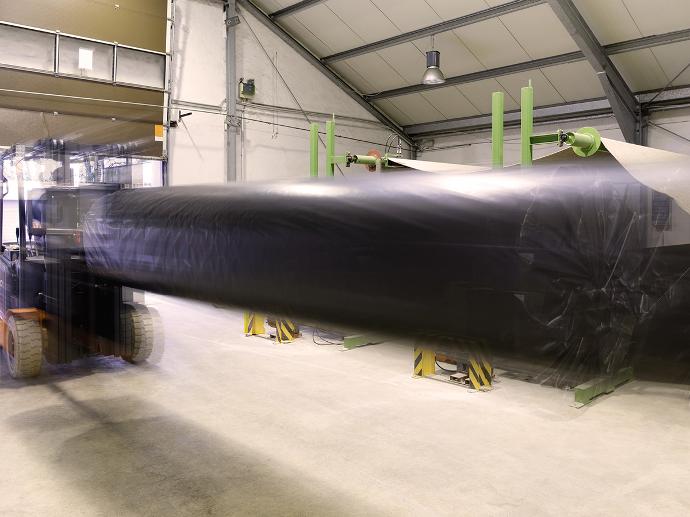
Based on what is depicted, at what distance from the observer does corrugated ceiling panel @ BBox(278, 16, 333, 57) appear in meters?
10.6

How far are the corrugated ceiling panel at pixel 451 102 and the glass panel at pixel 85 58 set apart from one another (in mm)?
6263

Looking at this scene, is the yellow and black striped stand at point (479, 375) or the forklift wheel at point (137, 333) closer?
the yellow and black striped stand at point (479, 375)

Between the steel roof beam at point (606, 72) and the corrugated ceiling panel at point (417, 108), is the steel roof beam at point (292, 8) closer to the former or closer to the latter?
the corrugated ceiling panel at point (417, 108)

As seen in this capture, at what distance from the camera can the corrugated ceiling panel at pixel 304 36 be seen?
10.6 meters

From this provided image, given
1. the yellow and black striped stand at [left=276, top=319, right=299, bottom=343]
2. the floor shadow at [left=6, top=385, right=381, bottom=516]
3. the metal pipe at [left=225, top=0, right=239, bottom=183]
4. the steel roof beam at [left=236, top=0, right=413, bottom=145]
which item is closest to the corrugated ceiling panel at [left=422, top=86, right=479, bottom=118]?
the steel roof beam at [left=236, top=0, right=413, bottom=145]

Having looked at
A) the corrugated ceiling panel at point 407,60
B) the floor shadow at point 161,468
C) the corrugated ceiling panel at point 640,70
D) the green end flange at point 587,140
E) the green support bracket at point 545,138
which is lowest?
the floor shadow at point 161,468

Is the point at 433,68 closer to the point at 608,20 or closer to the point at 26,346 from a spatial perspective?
the point at 608,20

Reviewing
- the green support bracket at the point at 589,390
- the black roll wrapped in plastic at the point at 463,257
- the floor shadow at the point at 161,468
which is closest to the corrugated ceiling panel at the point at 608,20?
the green support bracket at the point at 589,390

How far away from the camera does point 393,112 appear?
12445mm

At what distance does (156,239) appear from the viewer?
2.24 m

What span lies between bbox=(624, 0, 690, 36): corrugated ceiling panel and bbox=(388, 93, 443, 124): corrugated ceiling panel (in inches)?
173

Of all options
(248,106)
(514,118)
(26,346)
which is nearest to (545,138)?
(26,346)

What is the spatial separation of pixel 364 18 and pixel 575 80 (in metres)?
3.79

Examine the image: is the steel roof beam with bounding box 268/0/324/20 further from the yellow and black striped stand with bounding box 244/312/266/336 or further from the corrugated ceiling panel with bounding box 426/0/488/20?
the yellow and black striped stand with bounding box 244/312/266/336
